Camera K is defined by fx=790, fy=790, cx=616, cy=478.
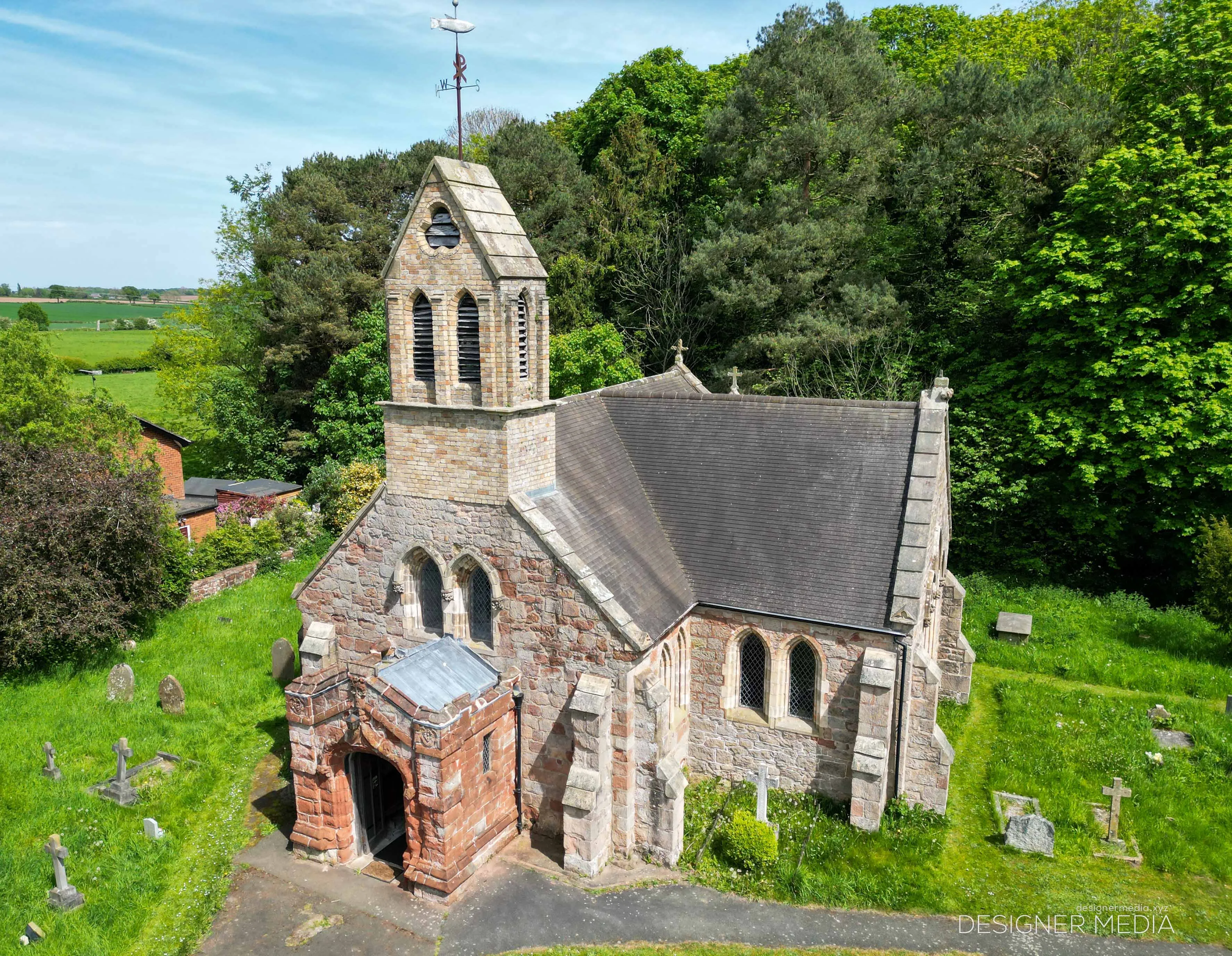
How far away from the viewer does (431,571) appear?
1775 centimetres

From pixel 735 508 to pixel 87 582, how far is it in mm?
18581

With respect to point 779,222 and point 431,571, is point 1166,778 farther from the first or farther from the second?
point 779,222

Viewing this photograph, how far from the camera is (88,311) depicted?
16300cm

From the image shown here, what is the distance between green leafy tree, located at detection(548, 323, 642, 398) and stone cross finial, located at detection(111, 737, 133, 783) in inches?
909

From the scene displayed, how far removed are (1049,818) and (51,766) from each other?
73.9 ft

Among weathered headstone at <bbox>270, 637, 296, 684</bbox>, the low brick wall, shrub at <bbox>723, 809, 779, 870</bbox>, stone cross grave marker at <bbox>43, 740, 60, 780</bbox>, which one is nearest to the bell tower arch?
shrub at <bbox>723, 809, 779, 870</bbox>

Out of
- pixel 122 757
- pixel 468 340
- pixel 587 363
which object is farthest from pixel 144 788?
pixel 587 363

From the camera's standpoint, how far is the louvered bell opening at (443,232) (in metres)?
15.6

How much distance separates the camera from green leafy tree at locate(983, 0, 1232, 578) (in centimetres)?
2589

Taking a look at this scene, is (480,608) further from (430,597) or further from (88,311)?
(88,311)

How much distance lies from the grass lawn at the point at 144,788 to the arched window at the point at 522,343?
11484mm

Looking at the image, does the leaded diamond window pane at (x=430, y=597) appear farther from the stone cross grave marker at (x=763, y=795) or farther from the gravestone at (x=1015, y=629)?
the gravestone at (x=1015, y=629)

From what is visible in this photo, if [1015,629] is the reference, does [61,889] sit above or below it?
below

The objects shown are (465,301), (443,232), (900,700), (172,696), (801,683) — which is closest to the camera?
(443,232)
